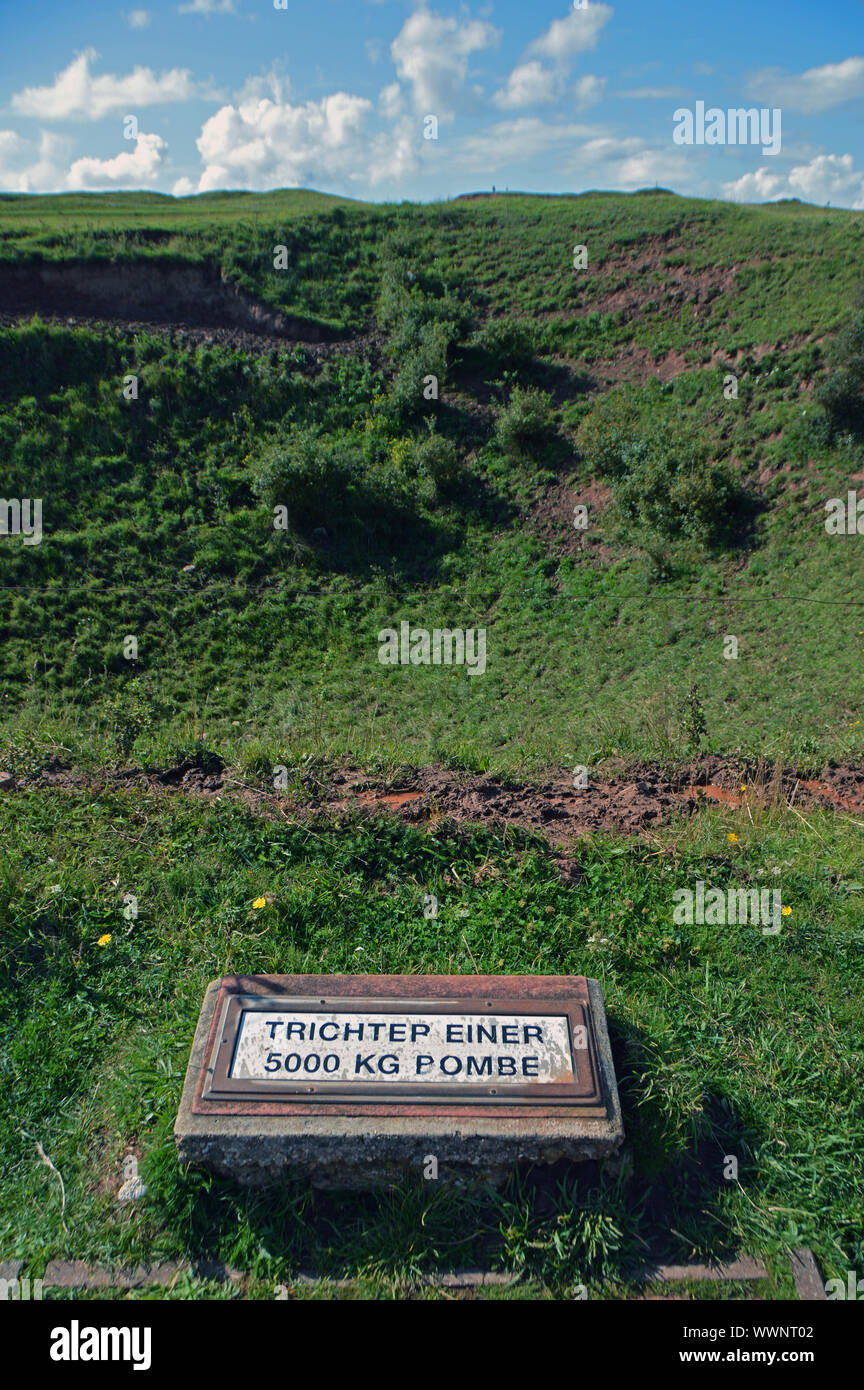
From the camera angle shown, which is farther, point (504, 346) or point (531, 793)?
point (504, 346)

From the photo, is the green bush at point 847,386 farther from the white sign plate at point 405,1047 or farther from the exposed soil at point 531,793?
the white sign plate at point 405,1047

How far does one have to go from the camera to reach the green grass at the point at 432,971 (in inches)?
123

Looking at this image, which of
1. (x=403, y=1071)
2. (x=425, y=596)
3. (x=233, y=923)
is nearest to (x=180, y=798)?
(x=233, y=923)

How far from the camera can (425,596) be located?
14656mm

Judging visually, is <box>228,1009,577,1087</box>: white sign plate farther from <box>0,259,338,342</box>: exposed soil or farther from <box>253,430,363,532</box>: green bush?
<box>0,259,338,342</box>: exposed soil

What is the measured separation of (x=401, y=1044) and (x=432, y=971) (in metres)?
0.62

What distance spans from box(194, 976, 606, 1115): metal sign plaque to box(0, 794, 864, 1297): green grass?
338 millimetres

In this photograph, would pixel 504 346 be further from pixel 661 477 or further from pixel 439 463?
pixel 661 477

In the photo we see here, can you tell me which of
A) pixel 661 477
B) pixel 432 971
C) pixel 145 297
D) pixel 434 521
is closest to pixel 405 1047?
pixel 432 971

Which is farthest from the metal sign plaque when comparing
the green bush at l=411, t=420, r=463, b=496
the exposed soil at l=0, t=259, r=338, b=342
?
the exposed soil at l=0, t=259, r=338, b=342

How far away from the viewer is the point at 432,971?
4.05 meters

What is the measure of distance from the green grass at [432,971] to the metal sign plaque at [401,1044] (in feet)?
1.11

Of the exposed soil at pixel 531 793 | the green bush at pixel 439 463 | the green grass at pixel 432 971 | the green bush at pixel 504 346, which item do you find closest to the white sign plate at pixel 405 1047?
the green grass at pixel 432 971

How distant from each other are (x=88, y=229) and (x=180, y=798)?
2069cm
